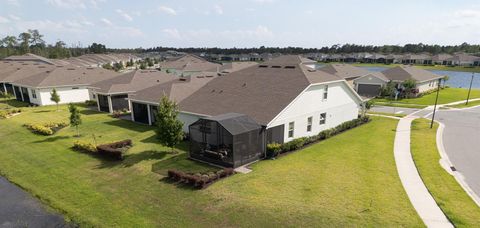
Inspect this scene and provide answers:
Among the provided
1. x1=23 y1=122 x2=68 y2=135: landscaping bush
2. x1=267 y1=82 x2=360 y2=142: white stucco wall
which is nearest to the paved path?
x1=23 y1=122 x2=68 y2=135: landscaping bush

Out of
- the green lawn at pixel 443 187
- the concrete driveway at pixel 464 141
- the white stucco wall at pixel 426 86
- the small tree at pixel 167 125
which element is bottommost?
the concrete driveway at pixel 464 141

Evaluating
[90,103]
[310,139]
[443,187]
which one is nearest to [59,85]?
[90,103]

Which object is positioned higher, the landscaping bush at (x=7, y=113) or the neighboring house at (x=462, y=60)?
the neighboring house at (x=462, y=60)

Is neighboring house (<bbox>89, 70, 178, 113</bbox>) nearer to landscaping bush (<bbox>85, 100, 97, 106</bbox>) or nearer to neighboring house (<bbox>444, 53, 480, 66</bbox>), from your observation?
landscaping bush (<bbox>85, 100, 97, 106</bbox>)

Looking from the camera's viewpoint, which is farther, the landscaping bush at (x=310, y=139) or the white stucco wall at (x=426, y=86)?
the white stucco wall at (x=426, y=86)

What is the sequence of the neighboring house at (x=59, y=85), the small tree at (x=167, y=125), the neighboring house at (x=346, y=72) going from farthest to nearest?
the neighboring house at (x=346, y=72), the neighboring house at (x=59, y=85), the small tree at (x=167, y=125)

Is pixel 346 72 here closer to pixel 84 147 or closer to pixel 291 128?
pixel 291 128

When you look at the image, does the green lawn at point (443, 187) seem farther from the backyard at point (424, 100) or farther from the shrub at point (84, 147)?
the shrub at point (84, 147)

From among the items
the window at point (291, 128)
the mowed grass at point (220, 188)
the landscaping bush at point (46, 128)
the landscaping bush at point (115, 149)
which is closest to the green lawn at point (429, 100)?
the mowed grass at point (220, 188)
